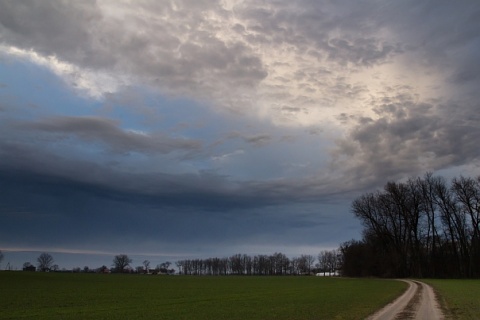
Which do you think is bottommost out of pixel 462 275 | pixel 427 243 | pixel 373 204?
pixel 462 275

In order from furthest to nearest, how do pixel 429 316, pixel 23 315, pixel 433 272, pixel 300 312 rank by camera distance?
1. pixel 433 272
2. pixel 300 312
3. pixel 23 315
4. pixel 429 316

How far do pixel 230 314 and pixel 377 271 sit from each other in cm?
9936

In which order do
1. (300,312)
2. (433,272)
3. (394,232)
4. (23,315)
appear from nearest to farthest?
1. (23,315)
2. (300,312)
3. (433,272)
4. (394,232)

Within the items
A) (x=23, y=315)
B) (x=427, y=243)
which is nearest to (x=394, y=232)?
(x=427, y=243)

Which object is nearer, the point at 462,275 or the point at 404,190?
the point at 462,275

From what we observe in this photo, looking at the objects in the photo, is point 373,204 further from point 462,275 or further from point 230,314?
point 230,314

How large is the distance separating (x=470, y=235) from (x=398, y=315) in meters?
87.7

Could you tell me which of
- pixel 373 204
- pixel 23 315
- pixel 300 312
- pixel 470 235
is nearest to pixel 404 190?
pixel 373 204

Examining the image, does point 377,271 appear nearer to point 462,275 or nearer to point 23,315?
point 462,275

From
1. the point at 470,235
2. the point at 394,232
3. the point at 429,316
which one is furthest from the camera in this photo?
the point at 394,232

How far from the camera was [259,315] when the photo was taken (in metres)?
26.7

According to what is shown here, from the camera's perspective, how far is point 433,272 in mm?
107125

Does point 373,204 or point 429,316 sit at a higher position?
point 373,204

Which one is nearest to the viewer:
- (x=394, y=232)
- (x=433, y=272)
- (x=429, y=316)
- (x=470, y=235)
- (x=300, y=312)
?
(x=429, y=316)
